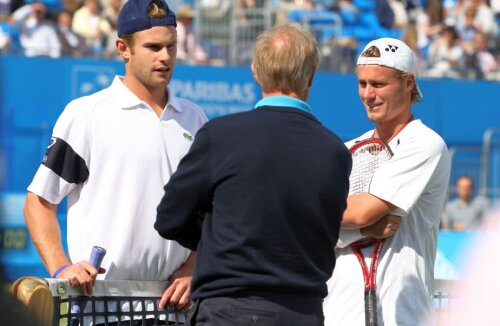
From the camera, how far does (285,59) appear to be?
3281 mm

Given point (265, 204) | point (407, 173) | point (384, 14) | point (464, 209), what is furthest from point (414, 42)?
point (265, 204)

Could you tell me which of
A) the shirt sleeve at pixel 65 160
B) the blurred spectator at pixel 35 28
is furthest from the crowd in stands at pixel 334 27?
the shirt sleeve at pixel 65 160

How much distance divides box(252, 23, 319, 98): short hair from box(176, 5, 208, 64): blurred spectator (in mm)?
13515

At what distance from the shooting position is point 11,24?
15.6 meters

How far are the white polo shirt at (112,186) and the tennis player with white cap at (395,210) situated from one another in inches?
25.5

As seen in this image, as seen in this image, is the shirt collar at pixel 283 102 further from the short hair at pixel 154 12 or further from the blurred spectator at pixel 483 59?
the blurred spectator at pixel 483 59

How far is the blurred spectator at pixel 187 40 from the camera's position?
16.9 metres

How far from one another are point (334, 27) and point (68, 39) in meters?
4.83

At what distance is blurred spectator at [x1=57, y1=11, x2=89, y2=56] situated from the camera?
1536 cm

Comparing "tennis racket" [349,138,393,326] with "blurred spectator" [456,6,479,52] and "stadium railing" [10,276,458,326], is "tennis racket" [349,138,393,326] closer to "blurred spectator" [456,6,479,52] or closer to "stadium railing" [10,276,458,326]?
"stadium railing" [10,276,458,326]

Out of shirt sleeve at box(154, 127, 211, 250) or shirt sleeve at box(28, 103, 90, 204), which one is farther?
shirt sleeve at box(28, 103, 90, 204)

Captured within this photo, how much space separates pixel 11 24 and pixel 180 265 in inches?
479

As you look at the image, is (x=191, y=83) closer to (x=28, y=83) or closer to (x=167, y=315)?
(x=28, y=83)

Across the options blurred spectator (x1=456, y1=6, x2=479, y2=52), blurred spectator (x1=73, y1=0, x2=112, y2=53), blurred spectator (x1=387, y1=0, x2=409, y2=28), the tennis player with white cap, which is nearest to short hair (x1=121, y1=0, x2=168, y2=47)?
the tennis player with white cap
